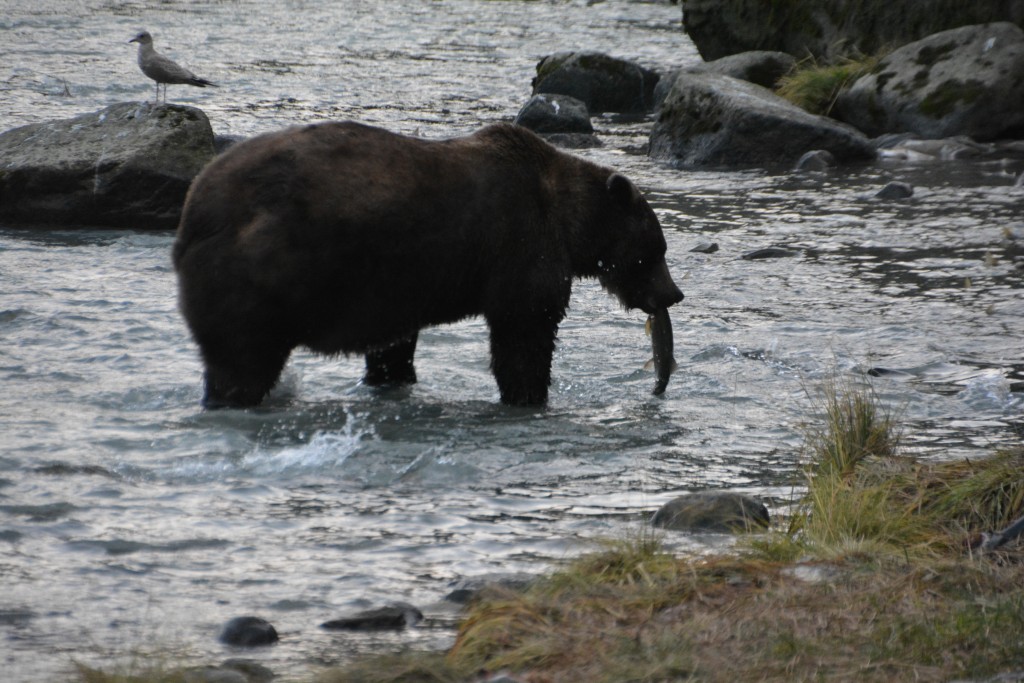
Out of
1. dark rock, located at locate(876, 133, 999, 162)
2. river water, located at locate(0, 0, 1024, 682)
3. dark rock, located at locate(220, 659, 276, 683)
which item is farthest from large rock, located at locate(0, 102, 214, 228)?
dark rock, located at locate(220, 659, 276, 683)

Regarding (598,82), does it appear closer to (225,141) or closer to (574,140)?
(574,140)

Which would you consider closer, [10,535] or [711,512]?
[10,535]

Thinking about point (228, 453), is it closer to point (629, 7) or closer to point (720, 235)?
point (720, 235)

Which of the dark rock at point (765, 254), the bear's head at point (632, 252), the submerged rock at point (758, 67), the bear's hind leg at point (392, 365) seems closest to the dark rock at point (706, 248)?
the dark rock at point (765, 254)

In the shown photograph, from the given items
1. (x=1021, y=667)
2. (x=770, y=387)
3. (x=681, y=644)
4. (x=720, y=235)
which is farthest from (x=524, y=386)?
(x=720, y=235)

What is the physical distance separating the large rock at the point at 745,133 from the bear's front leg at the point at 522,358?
28.8 ft

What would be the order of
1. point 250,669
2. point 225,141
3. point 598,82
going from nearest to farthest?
point 250,669, point 225,141, point 598,82

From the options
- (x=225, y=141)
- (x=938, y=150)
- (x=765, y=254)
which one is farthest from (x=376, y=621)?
(x=938, y=150)

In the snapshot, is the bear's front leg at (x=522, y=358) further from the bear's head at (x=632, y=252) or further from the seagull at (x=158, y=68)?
the seagull at (x=158, y=68)

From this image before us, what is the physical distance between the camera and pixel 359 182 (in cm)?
731

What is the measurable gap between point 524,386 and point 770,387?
4.94ft

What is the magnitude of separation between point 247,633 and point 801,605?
6.02 ft

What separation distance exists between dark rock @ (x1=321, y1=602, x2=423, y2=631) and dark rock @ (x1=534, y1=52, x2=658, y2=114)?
54.0 feet

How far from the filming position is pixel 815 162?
53.0 ft
